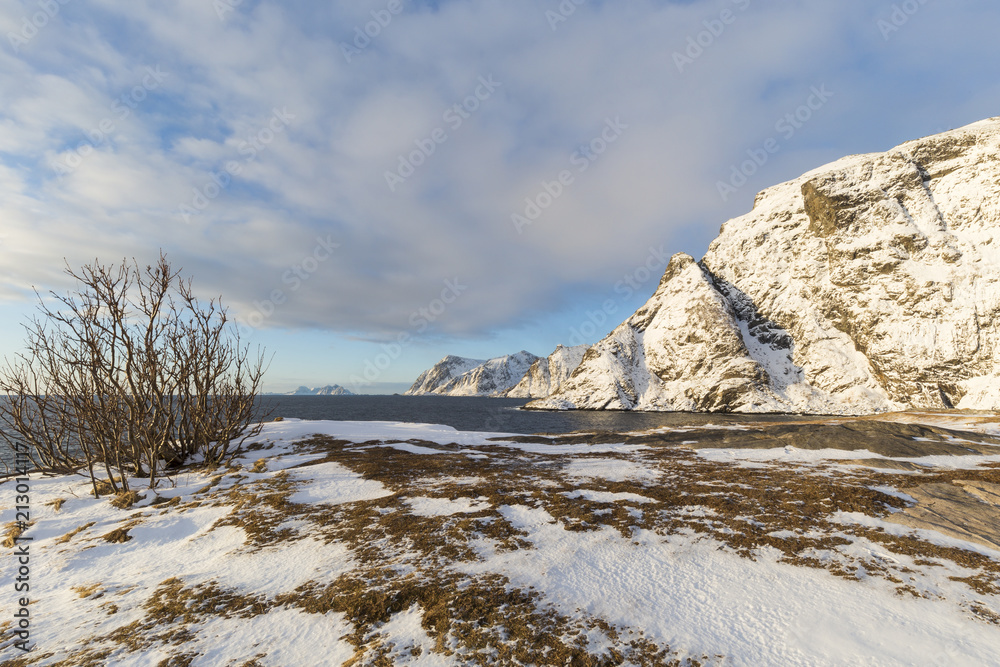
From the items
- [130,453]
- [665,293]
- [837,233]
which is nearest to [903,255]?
[837,233]

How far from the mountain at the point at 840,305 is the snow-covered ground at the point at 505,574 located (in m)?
70.7

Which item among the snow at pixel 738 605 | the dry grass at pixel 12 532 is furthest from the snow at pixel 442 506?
the dry grass at pixel 12 532

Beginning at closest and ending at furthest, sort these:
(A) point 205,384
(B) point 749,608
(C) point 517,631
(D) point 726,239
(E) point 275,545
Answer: (C) point 517,631
(B) point 749,608
(E) point 275,545
(A) point 205,384
(D) point 726,239

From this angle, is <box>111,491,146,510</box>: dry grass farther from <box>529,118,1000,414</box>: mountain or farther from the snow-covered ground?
<box>529,118,1000,414</box>: mountain

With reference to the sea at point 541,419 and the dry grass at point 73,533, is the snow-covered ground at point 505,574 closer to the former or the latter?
the dry grass at point 73,533

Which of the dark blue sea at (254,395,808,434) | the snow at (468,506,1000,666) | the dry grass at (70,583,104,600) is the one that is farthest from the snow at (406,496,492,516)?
the dark blue sea at (254,395,808,434)

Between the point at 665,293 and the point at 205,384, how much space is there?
10015 cm

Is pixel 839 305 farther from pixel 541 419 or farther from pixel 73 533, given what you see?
pixel 73 533

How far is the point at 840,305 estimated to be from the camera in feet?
231

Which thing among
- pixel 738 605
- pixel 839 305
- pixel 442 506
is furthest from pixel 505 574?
pixel 839 305

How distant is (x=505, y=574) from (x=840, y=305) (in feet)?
299

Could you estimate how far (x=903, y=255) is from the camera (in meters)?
62.5

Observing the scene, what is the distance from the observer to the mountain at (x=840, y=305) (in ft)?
184

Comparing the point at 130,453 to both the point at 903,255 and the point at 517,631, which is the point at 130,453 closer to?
the point at 517,631
